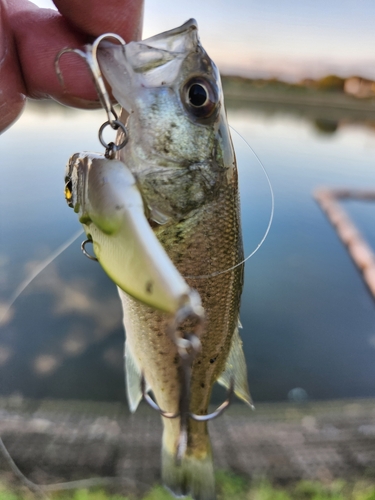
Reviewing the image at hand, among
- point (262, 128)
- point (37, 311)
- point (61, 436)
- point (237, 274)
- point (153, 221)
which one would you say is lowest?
point (61, 436)

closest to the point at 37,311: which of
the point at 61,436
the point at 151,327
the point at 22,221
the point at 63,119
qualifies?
the point at 61,436

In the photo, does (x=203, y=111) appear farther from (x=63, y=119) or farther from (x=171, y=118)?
(x=63, y=119)

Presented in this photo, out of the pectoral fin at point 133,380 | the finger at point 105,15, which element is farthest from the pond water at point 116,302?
the pectoral fin at point 133,380

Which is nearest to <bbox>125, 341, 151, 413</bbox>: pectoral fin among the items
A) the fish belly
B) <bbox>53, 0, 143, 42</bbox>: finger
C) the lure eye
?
the fish belly

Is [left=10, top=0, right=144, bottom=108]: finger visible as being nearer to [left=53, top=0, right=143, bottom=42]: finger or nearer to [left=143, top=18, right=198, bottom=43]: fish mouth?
[left=53, top=0, right=143, bottom=42]: finger

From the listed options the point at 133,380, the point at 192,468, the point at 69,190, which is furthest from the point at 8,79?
the point at 192,468

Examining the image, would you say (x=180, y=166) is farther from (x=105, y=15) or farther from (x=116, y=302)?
(x=116, y=302)
